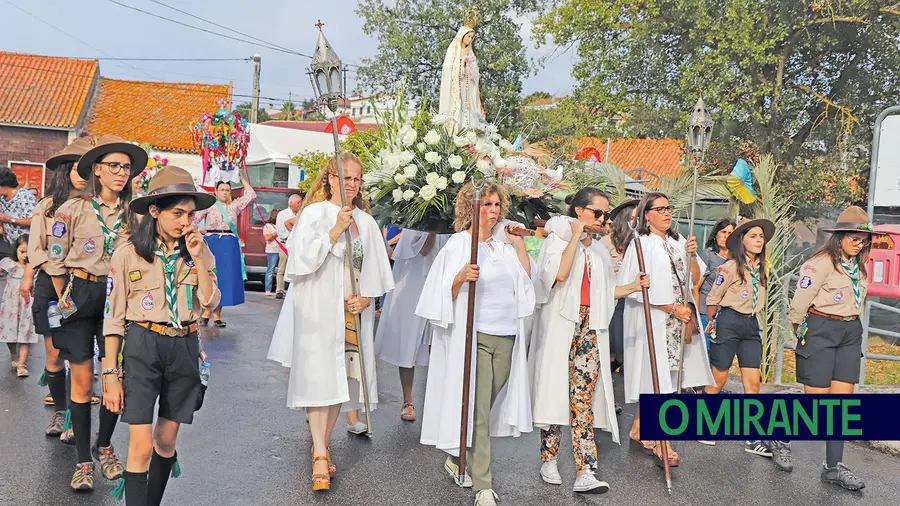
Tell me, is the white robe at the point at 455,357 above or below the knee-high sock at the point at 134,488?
above

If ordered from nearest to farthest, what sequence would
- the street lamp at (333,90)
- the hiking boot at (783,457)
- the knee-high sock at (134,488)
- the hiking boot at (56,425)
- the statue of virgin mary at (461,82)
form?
1. the knee-high sock at (134,488)
2. the street lamp at (333,90)
3. the hiking boot at (56,425)
4. the hiking boot at (783,457)
5. the statue of virgin mary at (461,82)

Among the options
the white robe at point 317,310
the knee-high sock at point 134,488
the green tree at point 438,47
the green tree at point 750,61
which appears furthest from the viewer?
the green tree at point 438,47

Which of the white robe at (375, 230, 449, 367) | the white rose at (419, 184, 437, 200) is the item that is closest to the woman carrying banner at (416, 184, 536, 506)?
the white rose at (419, 184, 437, 200)

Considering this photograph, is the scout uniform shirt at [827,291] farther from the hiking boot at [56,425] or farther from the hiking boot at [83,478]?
the hiking boot at [56,425]

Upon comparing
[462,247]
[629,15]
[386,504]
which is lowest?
[386,504]

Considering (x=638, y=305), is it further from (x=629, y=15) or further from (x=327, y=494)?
(x=629, y=15)

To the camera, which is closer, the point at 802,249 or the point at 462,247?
the point at 462,247

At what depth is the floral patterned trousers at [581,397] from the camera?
5.58 m

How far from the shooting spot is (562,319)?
573 centimetres

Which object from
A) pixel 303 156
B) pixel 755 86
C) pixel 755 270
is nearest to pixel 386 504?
pixel 755 270

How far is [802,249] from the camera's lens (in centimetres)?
1246

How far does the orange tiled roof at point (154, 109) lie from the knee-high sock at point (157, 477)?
2991 cm

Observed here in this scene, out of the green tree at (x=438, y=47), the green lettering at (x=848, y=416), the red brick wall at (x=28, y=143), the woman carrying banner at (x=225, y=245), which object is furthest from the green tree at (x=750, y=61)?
the red brick wall at (x=28, y=143)

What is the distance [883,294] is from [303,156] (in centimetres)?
1693
